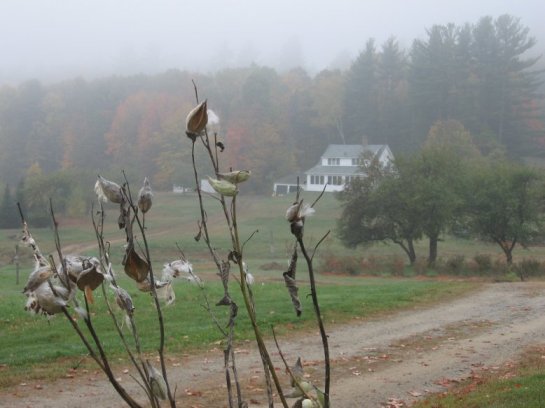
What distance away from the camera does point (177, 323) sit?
13.2 m

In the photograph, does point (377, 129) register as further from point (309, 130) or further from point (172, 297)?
point (172, 297)

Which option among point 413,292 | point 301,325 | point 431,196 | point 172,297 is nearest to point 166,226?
point 431,196

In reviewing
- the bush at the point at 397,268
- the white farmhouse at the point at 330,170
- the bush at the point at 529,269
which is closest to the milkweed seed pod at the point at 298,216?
the bush at the point at 529,269

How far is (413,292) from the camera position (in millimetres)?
17547

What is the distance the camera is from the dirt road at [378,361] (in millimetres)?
8625

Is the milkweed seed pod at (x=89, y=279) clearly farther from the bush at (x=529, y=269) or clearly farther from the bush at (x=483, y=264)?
the bush at (x=483, y=264)

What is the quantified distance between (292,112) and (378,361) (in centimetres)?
7355

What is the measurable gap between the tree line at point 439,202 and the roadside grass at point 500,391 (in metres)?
22.9

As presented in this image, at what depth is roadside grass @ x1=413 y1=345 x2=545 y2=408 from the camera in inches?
288

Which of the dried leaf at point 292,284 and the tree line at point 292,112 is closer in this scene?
the dried leaf at point 292,284

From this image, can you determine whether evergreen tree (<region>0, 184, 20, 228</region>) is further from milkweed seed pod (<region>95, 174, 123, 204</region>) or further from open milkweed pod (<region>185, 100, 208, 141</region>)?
open milkweed pod (<region>185, 100, 208, 141</region>)

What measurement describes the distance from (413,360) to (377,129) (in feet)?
219

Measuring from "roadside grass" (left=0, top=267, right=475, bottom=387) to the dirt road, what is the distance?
52cm

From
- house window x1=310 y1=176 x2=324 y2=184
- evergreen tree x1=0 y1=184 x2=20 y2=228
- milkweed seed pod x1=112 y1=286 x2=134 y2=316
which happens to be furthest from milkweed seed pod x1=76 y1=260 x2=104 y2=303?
house window x1=310 y1=176 x2=324 y2=184
